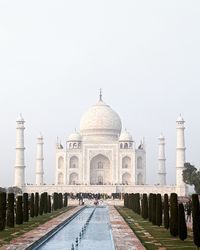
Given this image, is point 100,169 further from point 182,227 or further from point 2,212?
point 182,227

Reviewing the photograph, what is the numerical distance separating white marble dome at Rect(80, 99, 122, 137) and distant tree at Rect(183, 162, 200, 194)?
34.7 feet

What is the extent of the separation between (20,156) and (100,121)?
898cm

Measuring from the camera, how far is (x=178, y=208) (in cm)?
1418

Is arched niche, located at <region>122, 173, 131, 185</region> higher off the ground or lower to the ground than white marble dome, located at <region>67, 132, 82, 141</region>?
lower

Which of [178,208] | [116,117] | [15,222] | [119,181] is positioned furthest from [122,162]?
[178,208]

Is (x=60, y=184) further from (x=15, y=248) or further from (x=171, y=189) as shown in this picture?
(x=15, y=248)

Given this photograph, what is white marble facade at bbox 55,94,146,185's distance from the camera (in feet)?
177

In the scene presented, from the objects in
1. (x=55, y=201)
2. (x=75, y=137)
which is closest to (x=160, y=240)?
(x=55, y=201)

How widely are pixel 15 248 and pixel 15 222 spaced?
765 centimetres

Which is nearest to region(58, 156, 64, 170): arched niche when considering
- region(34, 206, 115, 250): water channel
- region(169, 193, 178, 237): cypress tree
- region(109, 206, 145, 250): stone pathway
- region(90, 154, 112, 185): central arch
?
region(90, 154, 112, 185): central arch

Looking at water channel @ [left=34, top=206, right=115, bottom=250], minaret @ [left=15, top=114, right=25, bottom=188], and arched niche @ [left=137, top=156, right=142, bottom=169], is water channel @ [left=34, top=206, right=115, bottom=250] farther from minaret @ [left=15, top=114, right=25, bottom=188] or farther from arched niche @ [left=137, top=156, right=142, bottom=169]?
arched niche @ [left=137, top=156, right=142, bottom=169]

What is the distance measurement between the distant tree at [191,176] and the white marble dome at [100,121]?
34.7 feet

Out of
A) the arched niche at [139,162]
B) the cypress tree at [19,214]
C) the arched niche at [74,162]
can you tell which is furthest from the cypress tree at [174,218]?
the arched niche at [74,162]

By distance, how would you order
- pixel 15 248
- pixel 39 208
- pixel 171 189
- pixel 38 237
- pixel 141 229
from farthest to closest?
1. pixel 171 189
2. pixel 39 208
3. pixel 141 229
4. pixel 38 237
5. pixel 15 248
